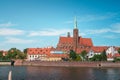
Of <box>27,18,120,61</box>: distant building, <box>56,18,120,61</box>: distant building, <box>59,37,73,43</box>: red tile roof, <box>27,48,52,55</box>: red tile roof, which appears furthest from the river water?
<box>27,48,52,55</box>: red tile roof

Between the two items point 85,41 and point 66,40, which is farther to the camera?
point 85,41

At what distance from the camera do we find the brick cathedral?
15200cm

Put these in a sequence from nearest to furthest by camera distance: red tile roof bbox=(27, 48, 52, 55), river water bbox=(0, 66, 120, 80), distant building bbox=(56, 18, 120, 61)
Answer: river water bbox=(0, 66, 120, 80) → distant building bbox=(56, 18, 120, 61) → red tile roof bbox=(27, 48, 52, 55)

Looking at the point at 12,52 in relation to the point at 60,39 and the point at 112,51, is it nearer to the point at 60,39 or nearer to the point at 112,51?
the point at 60,39

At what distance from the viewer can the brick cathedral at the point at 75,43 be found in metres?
152

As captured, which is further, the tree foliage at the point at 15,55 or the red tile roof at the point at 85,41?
the red tile roof at the point at 85,41

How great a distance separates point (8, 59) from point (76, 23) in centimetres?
4121

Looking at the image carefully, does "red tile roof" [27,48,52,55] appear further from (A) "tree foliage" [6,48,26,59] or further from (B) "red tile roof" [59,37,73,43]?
(A) "tree foliage" [6,48,26,59]

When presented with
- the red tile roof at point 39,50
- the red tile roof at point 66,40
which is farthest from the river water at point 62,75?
the red tile roof at point 39,50

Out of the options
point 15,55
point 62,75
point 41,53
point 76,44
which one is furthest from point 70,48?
point 62,75

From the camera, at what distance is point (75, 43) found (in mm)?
152125

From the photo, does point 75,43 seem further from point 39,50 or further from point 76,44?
point 39,50

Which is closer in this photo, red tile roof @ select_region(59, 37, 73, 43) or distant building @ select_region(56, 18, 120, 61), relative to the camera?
distant building @ select_region(56, 18, 120, 61)

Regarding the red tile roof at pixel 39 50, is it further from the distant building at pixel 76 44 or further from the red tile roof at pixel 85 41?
the red tile roof at pixel 85 41
